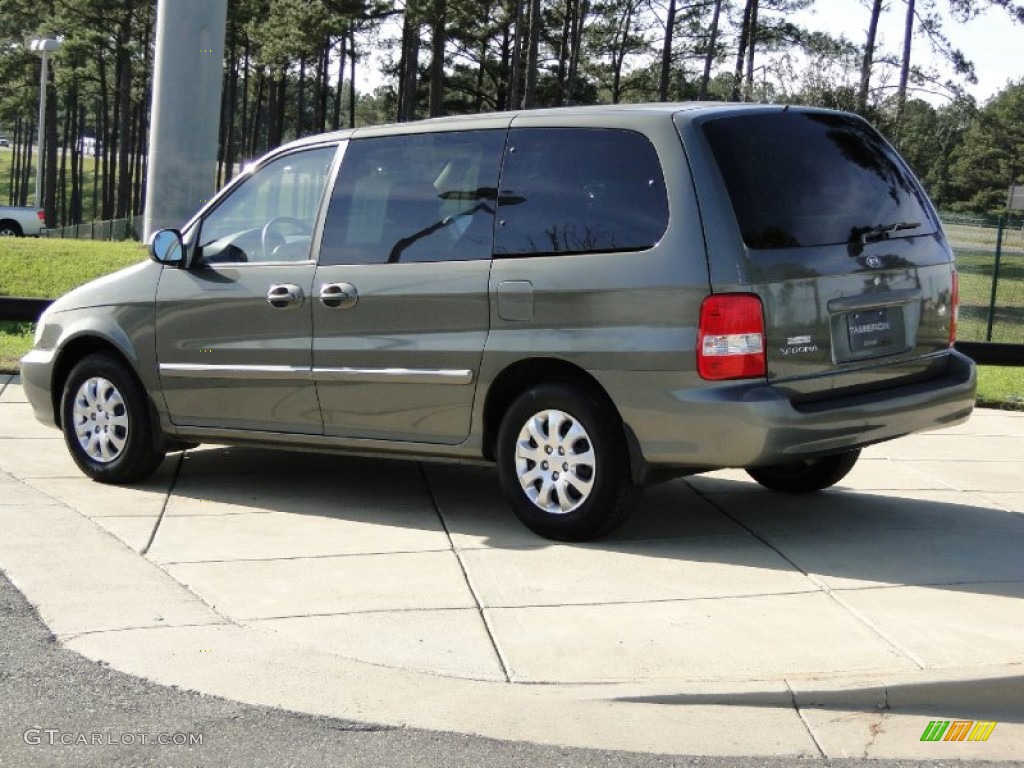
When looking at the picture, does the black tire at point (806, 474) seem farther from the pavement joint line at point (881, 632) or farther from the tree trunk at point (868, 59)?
the tree trunk at point (868, 59)

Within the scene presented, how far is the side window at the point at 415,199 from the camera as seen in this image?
22.8ft

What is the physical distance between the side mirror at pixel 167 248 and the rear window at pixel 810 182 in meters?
3.08

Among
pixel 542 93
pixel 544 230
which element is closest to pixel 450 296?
pixel 544 230

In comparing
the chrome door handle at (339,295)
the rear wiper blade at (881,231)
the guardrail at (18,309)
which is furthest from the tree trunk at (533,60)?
the rear wiper blade at (881,231)

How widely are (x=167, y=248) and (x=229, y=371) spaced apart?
78 centimetres

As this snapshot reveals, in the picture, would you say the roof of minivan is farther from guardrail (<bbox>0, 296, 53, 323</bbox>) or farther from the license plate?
guardrail (<bbox>0, 296, 53, 323</bbox>)

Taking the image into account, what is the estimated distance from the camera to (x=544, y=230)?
6.68 meters

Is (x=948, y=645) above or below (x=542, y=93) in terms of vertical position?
below

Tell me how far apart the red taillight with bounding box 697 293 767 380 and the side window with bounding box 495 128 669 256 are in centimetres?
45

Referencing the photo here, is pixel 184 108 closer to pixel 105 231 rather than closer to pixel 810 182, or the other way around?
pixel 810 182

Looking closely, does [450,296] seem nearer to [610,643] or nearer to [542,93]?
[610,643]

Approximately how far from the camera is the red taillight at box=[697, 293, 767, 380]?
6.09m

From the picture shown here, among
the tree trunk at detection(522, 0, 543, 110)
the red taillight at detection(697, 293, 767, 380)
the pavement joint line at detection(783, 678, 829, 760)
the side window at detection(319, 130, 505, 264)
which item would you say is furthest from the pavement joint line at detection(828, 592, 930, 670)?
the tree trunk at detection(522, 0, 543, 110)

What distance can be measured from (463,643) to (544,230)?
2180mm
